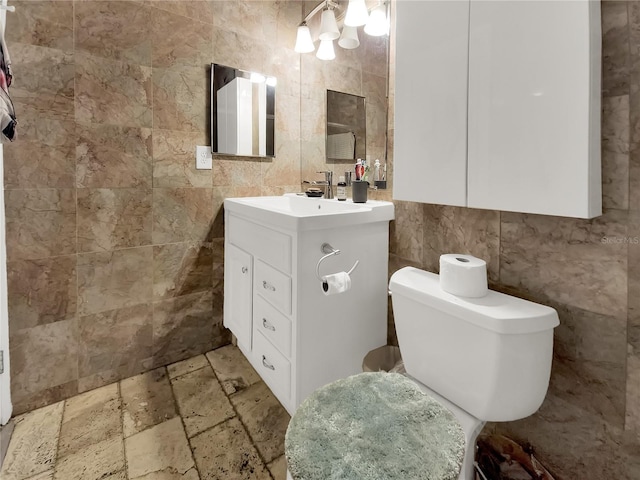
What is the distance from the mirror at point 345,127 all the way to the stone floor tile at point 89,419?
1.67 m

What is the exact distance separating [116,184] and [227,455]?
1329 millimetres

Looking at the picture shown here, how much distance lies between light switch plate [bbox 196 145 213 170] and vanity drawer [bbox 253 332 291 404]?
98 cm

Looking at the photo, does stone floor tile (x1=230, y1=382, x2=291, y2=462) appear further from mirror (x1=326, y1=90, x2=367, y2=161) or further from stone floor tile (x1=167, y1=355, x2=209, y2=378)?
mirror (x1=326, y1=90, x2=367, y2=161)

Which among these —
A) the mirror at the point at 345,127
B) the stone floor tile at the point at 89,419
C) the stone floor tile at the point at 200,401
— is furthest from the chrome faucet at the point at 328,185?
the stone floor tile at the point at 89,419

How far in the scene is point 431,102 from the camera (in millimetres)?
1122

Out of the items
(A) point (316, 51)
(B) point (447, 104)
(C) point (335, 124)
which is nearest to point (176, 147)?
(C) point (335, 124)

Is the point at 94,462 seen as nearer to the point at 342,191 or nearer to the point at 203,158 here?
the point at 203,158

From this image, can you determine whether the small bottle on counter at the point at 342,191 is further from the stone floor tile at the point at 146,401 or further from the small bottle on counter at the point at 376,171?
the stone floor tile at the point at 146,401

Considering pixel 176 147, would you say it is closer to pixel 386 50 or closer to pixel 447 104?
pixel 386 50

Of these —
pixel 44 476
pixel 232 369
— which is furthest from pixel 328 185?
pixel 44 476

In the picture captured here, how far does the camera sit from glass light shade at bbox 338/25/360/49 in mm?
1678

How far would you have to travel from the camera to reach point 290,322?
1265 millimetres

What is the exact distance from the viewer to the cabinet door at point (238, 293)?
5.30 ft

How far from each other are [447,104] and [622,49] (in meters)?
0.43
